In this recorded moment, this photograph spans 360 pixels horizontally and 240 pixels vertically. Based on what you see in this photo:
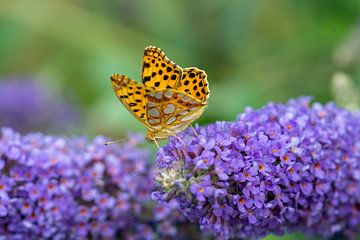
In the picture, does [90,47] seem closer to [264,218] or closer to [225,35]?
[225,35]

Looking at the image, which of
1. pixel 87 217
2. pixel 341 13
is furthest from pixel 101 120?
pixel 341 13

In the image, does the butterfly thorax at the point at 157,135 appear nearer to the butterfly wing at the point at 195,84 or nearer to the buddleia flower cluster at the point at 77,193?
the butterfly wing at the point at 195,84

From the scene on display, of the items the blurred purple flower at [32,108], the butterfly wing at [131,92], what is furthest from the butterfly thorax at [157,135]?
the blurred purple flower at [32,108]

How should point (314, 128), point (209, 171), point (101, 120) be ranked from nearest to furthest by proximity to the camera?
point (209, 171), point (314, 128), point (101, 120)

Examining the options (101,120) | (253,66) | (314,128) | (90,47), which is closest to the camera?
(314,128)

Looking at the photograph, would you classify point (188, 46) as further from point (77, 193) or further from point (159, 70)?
point (159, 70)

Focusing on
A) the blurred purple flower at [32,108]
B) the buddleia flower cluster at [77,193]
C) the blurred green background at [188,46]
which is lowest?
the buddleia flower cluster at [77,193]

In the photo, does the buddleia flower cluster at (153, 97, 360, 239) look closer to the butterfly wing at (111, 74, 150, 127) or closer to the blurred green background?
the butterfly wing at (111, 74, 150, 127)

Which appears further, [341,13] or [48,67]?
[48,67]
